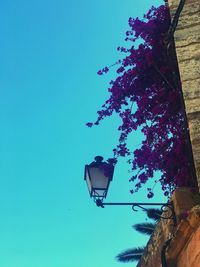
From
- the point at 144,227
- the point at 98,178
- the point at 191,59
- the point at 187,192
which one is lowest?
the point at 187,192

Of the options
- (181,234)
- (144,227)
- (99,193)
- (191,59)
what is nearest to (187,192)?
(181,234)

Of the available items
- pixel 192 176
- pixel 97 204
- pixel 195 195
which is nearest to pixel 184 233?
pixel 195 195

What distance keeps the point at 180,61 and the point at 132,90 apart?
1006 millimetres

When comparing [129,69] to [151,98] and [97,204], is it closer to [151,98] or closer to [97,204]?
[151,98]

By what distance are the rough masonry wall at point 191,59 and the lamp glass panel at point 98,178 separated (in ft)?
4.05

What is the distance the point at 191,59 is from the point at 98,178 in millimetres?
1593

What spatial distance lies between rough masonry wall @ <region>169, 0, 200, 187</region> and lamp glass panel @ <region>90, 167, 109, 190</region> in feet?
4.05

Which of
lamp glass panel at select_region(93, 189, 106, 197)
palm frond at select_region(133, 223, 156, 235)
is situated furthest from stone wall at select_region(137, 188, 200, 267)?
palm frond at select_region(133, 223, 156, 235)

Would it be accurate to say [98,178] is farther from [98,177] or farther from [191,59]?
[191,59]

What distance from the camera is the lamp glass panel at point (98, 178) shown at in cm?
532

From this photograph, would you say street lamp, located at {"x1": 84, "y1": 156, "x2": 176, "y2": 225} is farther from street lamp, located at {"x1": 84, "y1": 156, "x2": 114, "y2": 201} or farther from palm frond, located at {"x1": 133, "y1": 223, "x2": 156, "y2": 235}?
palm frond, located at {"x1": 133, "y1": 223, "x2": 156, "y2": 235}

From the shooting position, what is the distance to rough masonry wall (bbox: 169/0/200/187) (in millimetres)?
4539

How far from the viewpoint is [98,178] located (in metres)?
5.37

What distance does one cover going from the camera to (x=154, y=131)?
5402 millimetres
